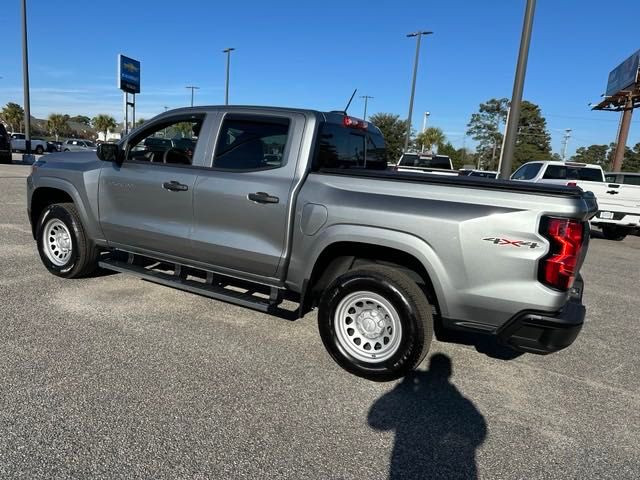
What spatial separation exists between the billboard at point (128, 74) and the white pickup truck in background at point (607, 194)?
29.1 m

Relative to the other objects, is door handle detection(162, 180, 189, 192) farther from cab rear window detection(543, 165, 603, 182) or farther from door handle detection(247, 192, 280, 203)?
cab rear window detection(543, 165, 603, 182)

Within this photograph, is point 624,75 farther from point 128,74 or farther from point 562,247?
point 128,74

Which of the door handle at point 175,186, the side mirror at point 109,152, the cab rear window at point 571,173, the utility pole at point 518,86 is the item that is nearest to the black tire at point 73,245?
the side mirror at point 109,152

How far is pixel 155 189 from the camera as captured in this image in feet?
14.1

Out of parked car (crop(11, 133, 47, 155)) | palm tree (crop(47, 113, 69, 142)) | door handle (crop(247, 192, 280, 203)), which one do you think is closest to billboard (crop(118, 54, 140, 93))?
parked car (crop(11, 133, 47, 155))

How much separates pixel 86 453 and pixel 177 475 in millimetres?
513

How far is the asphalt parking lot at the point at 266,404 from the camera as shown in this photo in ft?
8.04

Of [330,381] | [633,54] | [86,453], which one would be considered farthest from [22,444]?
[633,54]

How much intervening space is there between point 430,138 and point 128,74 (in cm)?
4228

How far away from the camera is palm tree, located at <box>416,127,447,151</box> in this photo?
6312 cm

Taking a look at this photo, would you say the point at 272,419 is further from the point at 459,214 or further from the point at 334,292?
the point at 459,214

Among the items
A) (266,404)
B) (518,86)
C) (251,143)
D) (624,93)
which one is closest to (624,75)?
(624,93)

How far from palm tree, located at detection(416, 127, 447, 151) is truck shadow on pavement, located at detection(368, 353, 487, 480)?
201ft

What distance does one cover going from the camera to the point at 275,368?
3.47 m
